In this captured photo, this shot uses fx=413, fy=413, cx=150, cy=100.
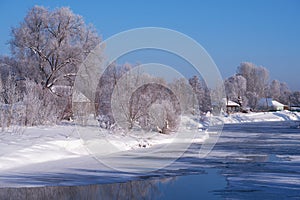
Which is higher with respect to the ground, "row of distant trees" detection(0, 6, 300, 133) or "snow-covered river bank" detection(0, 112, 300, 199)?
"row of distant trees" detection(0, 6, 300, 133)

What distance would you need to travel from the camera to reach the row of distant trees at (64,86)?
24.9 m

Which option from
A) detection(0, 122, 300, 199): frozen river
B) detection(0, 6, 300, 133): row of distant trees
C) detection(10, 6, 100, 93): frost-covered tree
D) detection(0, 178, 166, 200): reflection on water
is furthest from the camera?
detection(10, 6, 100, 93): frost-covered tree

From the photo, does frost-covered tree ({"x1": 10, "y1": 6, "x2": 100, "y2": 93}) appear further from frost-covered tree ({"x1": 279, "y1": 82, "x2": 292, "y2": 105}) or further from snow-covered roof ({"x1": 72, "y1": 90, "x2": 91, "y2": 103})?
frost-covered tree ({"x1": 279, "y1": 82, "x2": 292, "y2": 105})

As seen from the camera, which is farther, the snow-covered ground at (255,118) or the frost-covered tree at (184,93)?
the snow-covered ground at (255,118)

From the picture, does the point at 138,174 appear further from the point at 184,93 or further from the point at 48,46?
the point at 48,46

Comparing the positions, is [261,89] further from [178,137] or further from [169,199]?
[169,199]

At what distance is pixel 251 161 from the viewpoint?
→ 584 inches

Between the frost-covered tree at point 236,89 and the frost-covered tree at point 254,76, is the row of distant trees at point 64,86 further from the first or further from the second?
the frost-covered tree at point 254,76

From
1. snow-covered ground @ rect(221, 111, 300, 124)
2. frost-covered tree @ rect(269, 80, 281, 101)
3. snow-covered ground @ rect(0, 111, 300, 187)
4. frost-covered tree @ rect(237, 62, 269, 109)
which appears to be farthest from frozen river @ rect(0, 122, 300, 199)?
frost-covered tree @ rect(269, 80, 281, 101)

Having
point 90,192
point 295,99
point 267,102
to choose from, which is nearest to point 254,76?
point 267,102

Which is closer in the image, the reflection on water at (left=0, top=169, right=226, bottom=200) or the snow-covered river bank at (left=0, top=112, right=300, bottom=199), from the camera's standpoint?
the reflection on water at (left=0, top=169, right=226, bottom=200)

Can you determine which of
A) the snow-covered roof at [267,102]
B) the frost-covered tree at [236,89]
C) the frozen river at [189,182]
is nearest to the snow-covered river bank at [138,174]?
the frozen river at [189,182]

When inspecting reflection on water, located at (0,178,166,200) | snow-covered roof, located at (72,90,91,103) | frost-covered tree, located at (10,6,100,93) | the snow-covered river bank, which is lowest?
reflection on water, located at (0,178,166,200)

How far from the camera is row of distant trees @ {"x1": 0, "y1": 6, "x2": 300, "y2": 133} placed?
982 inches
